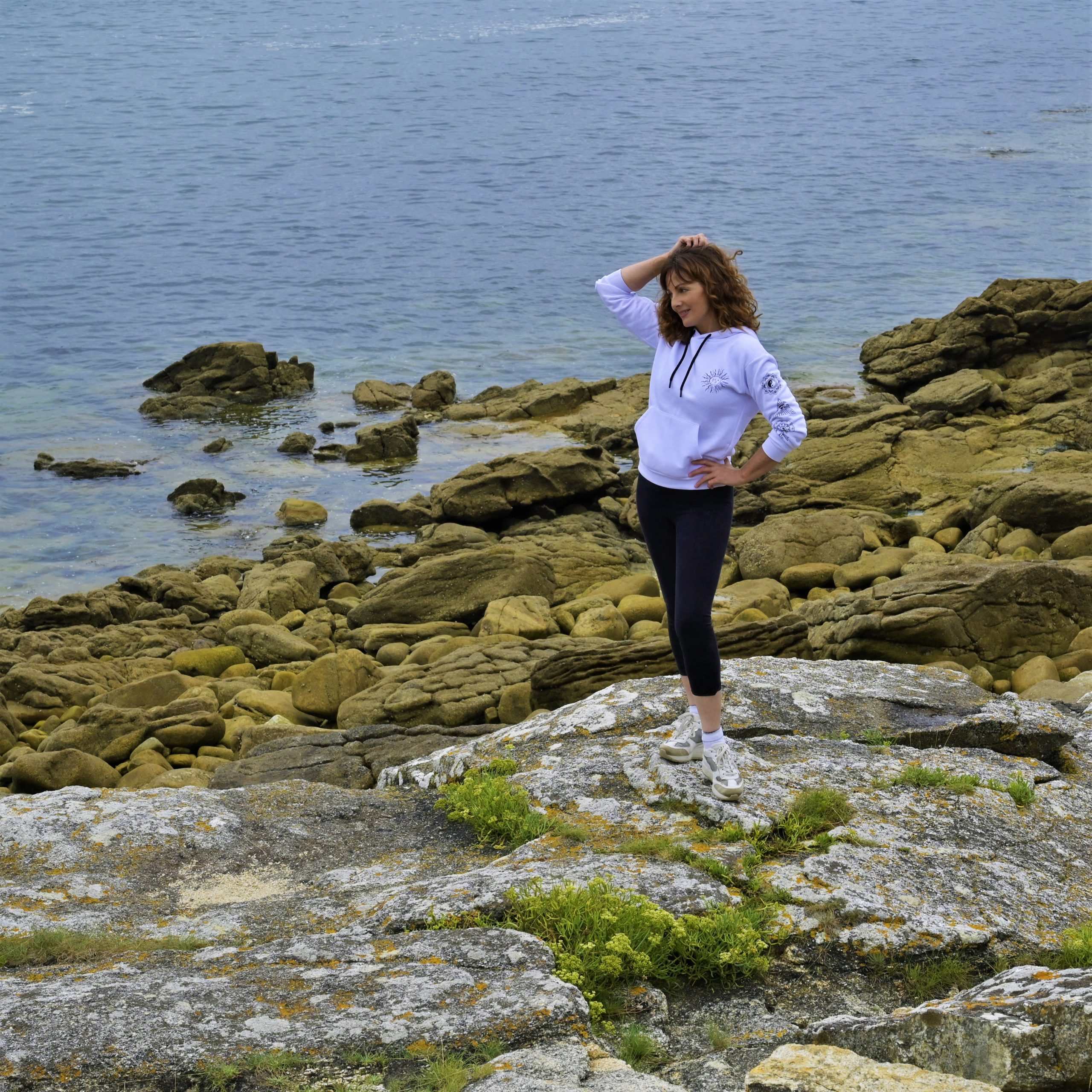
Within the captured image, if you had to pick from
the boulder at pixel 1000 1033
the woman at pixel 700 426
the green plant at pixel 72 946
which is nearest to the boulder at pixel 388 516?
the woman at pixel 700 426

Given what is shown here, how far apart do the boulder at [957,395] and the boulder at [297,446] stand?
1349cm

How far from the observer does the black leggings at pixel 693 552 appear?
6.15m

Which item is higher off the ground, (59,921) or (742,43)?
(742,43)

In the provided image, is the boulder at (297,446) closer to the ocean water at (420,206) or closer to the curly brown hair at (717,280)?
the ocean water at (420,206)

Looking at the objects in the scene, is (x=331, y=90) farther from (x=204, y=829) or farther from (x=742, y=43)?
(x=204, y=829)

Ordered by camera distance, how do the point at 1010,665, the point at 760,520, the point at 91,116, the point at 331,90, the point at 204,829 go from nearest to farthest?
1. the point at 204,829
2. the point at 1010,665
3. the point at 760,520
4. the point at 91,116
5. the point at 331,90

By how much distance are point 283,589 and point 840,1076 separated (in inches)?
578

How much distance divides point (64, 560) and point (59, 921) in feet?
57.8

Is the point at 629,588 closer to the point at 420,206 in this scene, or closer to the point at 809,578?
the point at 809,578

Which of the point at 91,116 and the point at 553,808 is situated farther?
the point at 91,116

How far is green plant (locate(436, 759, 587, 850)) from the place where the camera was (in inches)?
246

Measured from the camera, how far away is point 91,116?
76125 mm

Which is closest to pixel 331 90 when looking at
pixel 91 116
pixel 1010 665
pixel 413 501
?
pixel 91 116

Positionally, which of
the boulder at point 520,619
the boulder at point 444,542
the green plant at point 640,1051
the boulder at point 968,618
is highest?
the green plant at point 640,1051
